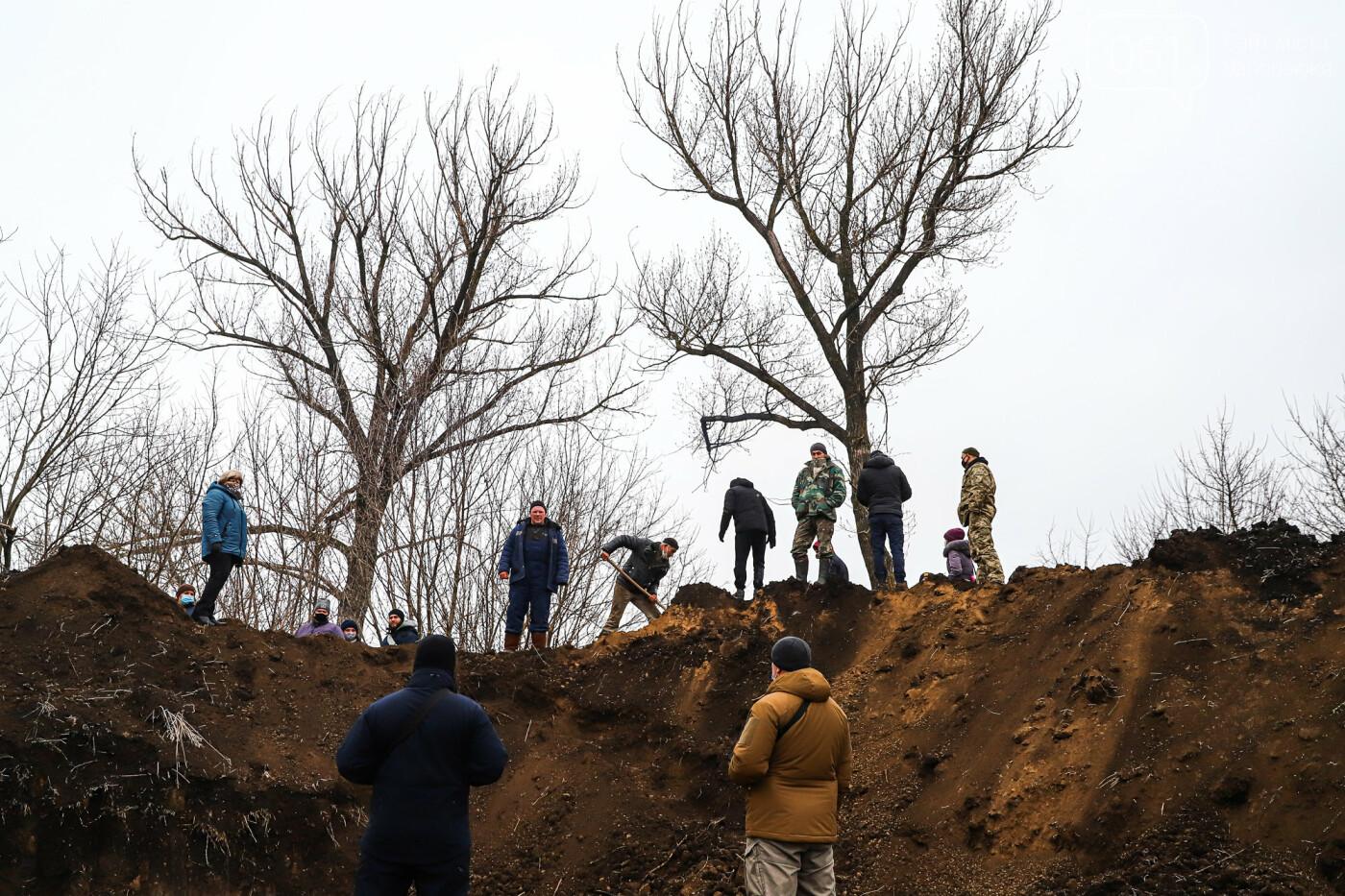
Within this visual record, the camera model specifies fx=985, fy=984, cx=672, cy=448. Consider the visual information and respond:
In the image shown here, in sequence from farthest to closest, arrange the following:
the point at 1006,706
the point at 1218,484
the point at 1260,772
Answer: the point at 1218,484 < the point at 1006,706 < the point at 1260,772

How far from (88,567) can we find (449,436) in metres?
8.49

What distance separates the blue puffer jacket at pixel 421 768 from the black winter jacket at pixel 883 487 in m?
7.75

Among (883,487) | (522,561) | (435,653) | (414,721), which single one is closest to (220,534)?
(522,561)

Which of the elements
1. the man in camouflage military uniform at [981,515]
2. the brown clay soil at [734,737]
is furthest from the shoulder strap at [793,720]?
the man in camouflage military uniform at [981,515]

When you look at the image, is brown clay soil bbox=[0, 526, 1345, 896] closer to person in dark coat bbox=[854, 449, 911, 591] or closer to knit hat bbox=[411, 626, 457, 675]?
person in dark coat bbox=[854, 449, 911, 591]

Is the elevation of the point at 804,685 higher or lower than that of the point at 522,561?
lower

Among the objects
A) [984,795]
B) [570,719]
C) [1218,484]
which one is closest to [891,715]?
[984,795]

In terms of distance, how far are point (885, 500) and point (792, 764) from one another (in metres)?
6.95

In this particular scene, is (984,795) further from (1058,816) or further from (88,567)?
(88,567)

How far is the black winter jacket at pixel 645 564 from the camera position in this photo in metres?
12.5

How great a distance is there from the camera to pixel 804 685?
5.23m

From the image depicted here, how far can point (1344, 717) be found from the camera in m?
6.51

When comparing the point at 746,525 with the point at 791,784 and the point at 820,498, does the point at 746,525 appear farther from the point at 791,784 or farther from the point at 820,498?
the point at 791,784

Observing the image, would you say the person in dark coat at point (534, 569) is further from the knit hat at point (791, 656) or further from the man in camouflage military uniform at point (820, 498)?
the knit hat at point (791, 656)
